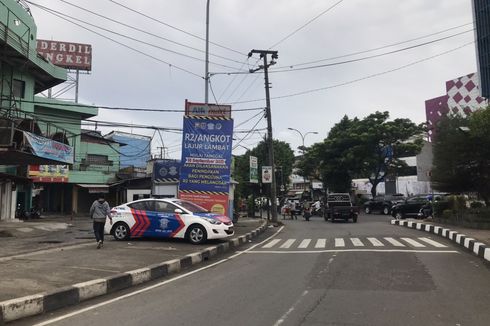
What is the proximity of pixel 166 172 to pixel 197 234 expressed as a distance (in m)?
13.0

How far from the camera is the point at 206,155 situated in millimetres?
22375

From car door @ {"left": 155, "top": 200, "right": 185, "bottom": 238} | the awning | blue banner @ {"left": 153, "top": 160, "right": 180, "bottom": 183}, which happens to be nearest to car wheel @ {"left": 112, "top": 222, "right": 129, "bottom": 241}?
car door @ {"left": 155, "top": 200, "right": 185, "bottom": 238}

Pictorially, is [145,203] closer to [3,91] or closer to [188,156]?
[188,156]

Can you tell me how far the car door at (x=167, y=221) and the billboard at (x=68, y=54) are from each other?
36459 millimetres

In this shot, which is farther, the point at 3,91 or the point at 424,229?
the point at 3,91

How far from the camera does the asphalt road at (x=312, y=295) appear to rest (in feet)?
22.0

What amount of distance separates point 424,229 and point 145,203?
44.9 ft

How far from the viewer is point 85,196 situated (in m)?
48.3

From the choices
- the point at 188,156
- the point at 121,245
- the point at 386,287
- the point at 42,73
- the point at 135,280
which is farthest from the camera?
the point at 42,73

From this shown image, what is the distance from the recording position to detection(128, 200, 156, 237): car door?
17000 millimetres

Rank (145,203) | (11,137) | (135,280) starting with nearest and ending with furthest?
(135,280)
(145,203)
(11,137)

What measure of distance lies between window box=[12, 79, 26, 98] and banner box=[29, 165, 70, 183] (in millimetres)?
13244

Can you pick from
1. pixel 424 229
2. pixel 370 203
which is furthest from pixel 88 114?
pixel 424 229

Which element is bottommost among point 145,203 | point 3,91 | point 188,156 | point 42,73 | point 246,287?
point 246,287
